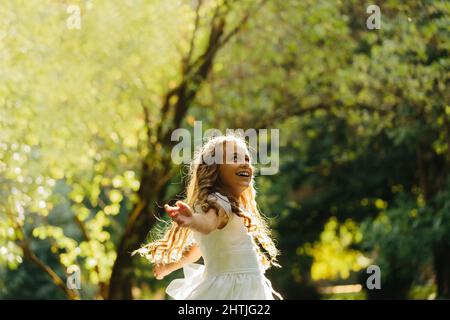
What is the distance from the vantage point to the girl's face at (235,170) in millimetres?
3965

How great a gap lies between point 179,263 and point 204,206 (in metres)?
0.59

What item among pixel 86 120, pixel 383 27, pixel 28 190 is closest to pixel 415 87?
pixel 383 27

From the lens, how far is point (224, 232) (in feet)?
12.8

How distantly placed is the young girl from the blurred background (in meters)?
3.94

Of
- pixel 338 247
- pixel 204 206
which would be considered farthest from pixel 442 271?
pixel 204 206

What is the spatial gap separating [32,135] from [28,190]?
0.62 m

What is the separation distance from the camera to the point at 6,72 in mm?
8078

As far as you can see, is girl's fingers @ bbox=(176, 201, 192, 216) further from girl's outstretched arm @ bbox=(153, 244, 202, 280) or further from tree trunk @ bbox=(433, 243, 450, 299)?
tree trunk @ bbox=(433, 243, 450, 299)

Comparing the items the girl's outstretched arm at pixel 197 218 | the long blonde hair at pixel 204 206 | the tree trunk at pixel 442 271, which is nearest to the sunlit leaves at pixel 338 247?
the tree trunk at pixel 442 271

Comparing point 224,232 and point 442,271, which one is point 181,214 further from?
point 442,271

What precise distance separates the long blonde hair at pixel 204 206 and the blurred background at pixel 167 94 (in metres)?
3.81

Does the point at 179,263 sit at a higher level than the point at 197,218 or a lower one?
lower

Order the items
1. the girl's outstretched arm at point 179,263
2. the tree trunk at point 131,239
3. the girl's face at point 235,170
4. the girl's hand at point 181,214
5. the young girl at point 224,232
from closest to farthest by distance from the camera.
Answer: the girl's hand at point 181,214 < the young girl at point 224,232 < the girl's face at point 235,170 < the girl's outstretched arm at point 179,263 < the tree trunk at point 131,239

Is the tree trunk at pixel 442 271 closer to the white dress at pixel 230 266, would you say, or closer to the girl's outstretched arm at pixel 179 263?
the girl's outstretched arm at pixel 179 263
